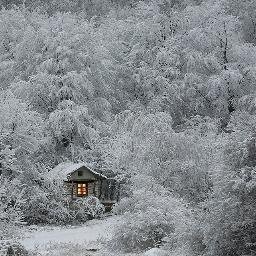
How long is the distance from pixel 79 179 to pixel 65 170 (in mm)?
1235

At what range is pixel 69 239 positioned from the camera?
939 inches

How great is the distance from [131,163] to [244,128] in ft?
49.2

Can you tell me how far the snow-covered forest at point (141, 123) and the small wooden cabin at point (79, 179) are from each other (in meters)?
1.26

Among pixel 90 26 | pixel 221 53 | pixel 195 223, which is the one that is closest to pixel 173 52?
pixel 221 53

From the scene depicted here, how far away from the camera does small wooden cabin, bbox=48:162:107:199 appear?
32031mm

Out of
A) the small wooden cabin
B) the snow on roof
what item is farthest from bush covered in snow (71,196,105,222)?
the snow on roof

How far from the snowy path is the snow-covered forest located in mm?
611

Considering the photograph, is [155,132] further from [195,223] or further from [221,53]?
[221,53]

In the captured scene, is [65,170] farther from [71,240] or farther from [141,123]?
[71,240]

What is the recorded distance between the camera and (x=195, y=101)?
1629 inches

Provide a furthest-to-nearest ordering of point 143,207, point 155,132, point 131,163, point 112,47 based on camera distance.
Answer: point 112,47 → point 131,163 → point 155,132 → point 143,207

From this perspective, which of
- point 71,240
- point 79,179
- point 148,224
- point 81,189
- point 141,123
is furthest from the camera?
point 81,189

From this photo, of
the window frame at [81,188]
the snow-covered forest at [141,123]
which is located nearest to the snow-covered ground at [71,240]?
the snow-covered forest at [141,123]

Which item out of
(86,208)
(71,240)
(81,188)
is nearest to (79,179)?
(81,188)
